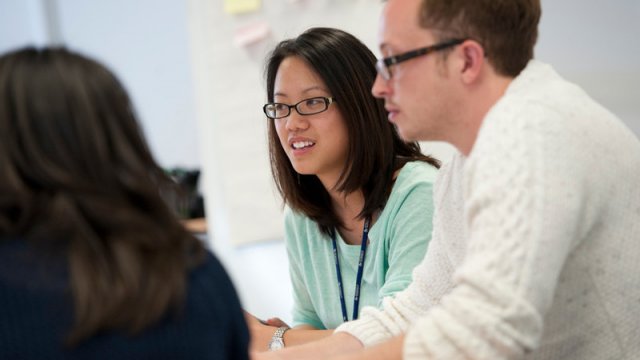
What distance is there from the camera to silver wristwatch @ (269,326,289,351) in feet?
5.11

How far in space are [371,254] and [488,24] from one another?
703mm

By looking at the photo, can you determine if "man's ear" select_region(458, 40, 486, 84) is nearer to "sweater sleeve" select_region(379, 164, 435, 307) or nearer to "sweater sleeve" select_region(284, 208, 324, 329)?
"sweater sleeve" select_region(379, 164, 435, 307)

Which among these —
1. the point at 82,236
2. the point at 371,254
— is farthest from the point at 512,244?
the point at 371,254

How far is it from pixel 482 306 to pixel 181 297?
405 millimetres

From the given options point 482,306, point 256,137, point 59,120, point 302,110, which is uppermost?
point 59,120

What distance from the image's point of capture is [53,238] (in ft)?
2.50

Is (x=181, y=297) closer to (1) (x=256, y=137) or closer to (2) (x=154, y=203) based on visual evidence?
(2) (x=154, y=203)

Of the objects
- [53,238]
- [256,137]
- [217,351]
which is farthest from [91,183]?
[256,137]

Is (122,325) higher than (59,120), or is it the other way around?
(59,120)

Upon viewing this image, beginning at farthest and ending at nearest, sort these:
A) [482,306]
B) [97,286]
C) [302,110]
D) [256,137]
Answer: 1. [256,137]
2. [302,110]
3. [482,306]
4. [97,286]

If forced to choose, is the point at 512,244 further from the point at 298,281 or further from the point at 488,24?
the point at 298,281

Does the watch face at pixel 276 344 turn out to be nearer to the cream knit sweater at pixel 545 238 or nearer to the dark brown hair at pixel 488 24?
the cream knit sweater at pixel 545 238

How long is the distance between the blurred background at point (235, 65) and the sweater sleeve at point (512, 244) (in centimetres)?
148

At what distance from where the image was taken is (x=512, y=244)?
2.97 feet
